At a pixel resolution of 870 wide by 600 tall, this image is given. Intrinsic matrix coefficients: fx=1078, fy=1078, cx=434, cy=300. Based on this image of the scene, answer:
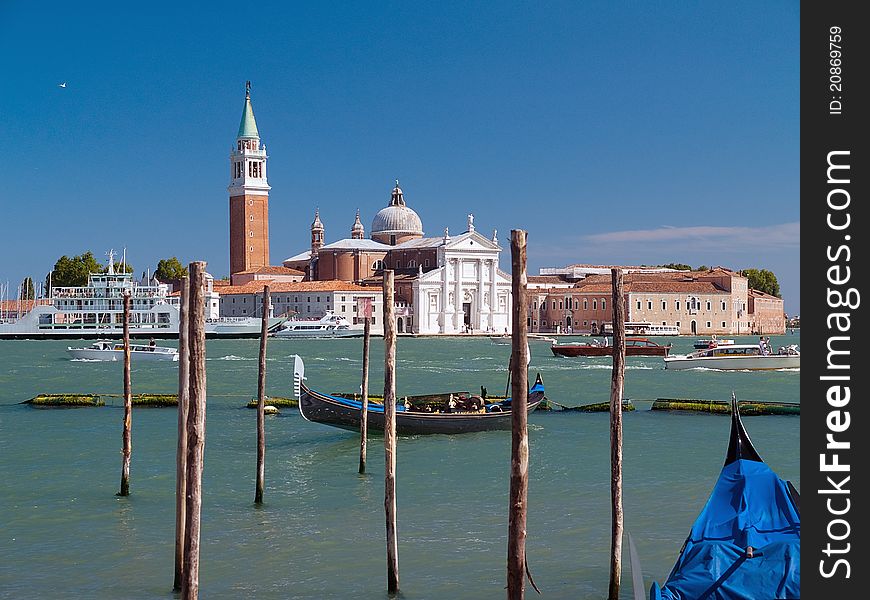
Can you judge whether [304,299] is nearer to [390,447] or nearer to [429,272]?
[429,272]

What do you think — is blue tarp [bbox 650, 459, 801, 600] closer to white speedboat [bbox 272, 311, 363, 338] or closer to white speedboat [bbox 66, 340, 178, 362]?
white speedboat [bbox 66, 340, 178, 362]

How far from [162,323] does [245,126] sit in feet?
51.1

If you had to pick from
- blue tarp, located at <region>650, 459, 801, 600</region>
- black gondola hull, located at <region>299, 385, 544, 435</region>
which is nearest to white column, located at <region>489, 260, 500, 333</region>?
black gondola hull, located at <region>299, 385, 544, 435</region>

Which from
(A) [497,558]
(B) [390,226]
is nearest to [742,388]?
(A) [497,558]

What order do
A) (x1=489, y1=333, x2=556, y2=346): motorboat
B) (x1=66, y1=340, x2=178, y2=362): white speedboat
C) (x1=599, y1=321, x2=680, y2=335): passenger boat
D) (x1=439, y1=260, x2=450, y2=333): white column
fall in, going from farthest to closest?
(x1=439, y1=260, x2=450, y2=333): white column < (x1=599, y1=321, x2=680, y2=335): passenger boat < (x1=489, y1=333, x2=556, y2=346): motorboat < (x1=66, y1=340, x2=178, y2=362): white speedboat

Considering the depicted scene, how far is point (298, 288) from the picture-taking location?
47.5 meters

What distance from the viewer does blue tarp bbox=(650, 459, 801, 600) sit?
3543 mm

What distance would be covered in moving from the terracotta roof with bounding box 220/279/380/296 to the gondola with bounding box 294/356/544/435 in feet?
120

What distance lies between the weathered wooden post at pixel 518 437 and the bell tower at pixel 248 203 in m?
48.0

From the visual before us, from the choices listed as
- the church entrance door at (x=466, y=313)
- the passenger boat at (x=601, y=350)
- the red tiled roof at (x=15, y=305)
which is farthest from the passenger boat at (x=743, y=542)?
the red tiled roof at (x=15, y=305)

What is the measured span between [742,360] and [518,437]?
730 inches

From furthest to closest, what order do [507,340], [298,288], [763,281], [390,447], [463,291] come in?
1. [763,281]
2. [463,291]
3. [298,288]
4. [507,340]
5. [390,447]

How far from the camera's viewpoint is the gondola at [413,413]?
9133mm
